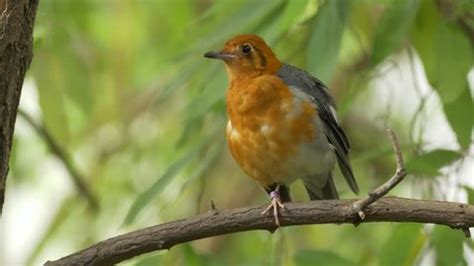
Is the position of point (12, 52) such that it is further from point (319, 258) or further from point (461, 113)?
point (461, 113)

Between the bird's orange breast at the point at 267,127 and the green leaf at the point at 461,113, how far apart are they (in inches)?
26.5

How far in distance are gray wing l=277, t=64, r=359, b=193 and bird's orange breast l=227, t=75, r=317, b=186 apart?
0.08 m

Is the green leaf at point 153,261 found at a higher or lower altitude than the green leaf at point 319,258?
higher

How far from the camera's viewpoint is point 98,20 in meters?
8.07

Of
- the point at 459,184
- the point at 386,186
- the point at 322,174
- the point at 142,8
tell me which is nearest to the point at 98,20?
the point at 142,8

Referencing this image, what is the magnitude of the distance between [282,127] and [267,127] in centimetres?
7

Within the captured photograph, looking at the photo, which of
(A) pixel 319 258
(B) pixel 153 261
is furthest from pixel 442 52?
(B) pixel 153 261

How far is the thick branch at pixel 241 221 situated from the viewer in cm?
363

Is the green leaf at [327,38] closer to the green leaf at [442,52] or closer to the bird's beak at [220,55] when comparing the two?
the green leaf at [442,52]

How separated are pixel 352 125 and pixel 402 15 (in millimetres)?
3278

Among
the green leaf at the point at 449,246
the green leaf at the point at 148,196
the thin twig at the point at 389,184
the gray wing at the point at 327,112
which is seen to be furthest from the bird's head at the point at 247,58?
the thin twig at the point at 389,184

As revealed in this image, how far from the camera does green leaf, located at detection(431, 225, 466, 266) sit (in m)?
4.42

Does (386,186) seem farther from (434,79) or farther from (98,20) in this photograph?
(98,20)

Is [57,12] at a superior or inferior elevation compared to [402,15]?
superior
